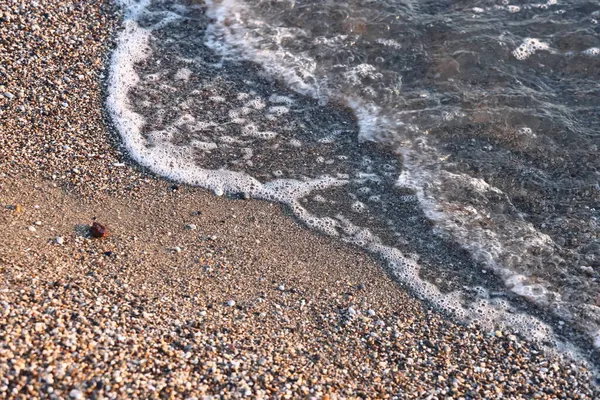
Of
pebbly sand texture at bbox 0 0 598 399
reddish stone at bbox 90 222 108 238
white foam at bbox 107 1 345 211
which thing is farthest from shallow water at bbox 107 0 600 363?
reddish stone at bbox 90 222 108 238

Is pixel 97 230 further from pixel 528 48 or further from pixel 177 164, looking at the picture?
pixel 528 48

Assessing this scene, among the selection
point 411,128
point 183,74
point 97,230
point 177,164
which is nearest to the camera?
point 97,230

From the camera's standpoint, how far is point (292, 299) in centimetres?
421

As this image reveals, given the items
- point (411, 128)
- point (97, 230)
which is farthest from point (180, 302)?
point (411, 128)

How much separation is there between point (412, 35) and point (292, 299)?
3.92 m

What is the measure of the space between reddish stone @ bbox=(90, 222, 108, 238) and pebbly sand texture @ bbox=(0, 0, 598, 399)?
5 cm

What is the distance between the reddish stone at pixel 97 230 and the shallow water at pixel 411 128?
3.06 feet

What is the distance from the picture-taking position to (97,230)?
14.3ft

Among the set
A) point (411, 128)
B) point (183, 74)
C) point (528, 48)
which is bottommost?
point (183, 74)

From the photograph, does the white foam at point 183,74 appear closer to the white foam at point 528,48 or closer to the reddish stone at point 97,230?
the reddish stone at point 97,230

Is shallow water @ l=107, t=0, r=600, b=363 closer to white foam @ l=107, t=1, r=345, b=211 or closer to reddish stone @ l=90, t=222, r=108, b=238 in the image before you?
white foam @ l=107, t=1, r=345, b=211

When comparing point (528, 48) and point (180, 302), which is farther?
point (528, 48)

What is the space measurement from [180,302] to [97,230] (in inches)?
35.0

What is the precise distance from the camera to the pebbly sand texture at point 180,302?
325 centimetres
